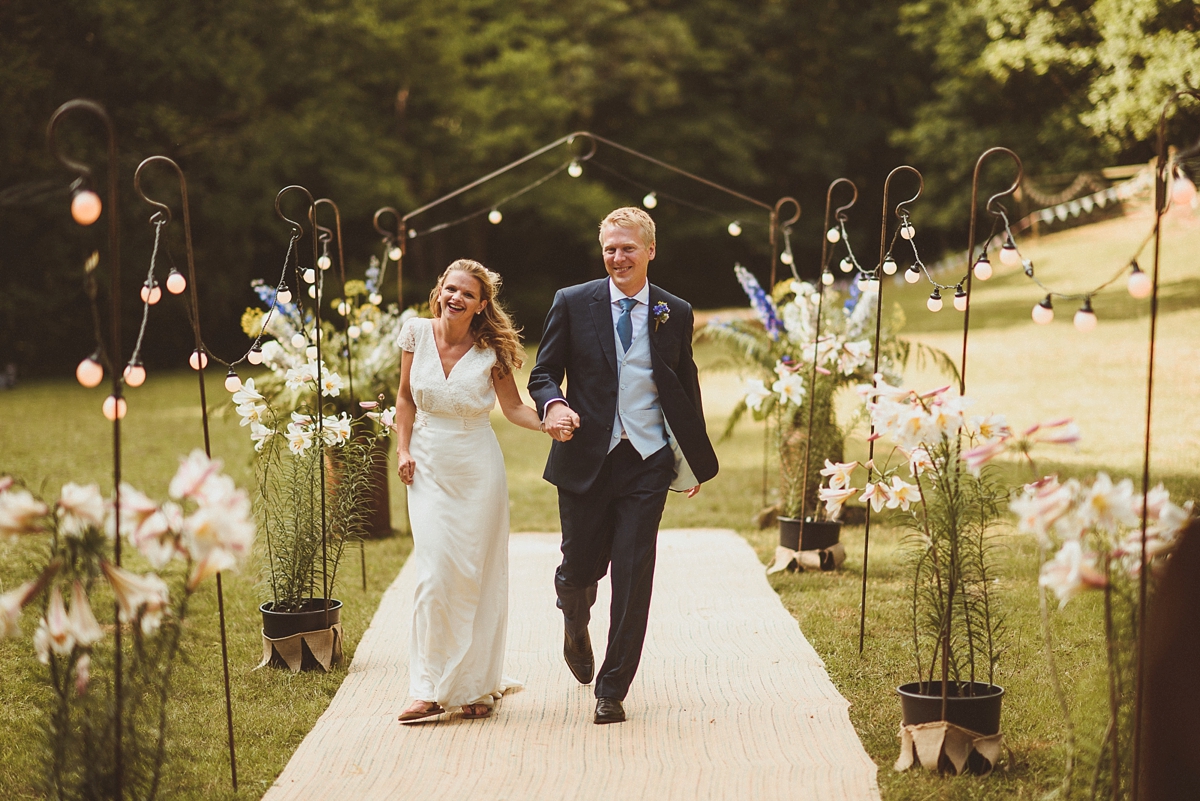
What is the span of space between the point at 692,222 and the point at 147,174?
15.6m

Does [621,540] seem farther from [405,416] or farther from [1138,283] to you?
[1138,283]

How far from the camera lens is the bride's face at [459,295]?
4.64 metres

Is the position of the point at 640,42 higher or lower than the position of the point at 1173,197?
higher

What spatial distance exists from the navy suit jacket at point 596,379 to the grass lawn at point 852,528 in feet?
4.17

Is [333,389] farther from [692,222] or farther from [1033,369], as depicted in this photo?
[692,222]

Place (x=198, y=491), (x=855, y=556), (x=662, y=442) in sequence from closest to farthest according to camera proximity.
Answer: (x=198, y=491)
(x=662, y=442)
(x=855, y=556)

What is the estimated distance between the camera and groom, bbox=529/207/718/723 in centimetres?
444

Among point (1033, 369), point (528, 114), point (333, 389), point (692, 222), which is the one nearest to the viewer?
point (333, 389)

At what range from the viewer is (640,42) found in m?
28.8

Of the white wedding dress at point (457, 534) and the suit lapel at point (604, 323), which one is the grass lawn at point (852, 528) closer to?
the white wedding dress at point (457, 534)

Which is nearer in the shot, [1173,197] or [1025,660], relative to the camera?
[1173,197]

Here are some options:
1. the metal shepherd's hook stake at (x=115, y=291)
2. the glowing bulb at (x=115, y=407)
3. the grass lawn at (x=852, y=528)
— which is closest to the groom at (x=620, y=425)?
the grass lawn at (x=852, y=528)

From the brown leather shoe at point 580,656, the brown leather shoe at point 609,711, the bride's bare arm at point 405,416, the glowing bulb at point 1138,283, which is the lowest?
the brown leather shoe at point 609,711

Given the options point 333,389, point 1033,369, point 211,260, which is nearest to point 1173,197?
point 333,389
